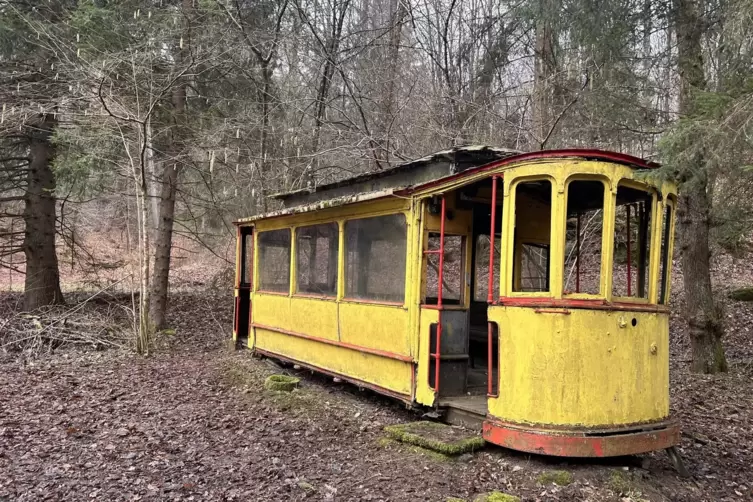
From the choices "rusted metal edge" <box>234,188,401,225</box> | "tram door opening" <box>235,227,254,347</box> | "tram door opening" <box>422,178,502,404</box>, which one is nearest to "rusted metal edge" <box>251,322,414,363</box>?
"tram door opening" <box>422,178,502,404</box>

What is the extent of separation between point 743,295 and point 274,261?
10.0 meters

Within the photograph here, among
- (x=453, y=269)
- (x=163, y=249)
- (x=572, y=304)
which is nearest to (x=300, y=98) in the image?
(x=163, y=249)

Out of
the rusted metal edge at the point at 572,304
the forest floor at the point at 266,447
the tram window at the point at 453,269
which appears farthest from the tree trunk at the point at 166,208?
the rusted metal edge at the point at 572,304

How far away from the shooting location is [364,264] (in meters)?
A: 7.09

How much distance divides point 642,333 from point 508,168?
183cm

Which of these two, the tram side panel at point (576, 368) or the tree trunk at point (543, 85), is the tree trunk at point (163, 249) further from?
the tram side panel at point (576, 368)

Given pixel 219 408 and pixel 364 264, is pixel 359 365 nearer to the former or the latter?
pixel 364 264

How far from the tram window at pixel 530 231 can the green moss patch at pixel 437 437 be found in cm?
193

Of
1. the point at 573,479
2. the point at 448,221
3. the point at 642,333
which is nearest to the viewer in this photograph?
the point at 573,479

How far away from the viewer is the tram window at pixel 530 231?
21.9 ft

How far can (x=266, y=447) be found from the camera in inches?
224

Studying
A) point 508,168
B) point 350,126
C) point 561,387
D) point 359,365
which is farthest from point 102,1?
point 561,387

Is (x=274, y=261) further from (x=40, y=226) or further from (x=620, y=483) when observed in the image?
(x=40, y=226)

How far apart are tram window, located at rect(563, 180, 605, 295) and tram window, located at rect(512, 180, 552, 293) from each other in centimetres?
31
